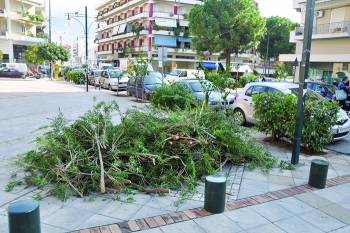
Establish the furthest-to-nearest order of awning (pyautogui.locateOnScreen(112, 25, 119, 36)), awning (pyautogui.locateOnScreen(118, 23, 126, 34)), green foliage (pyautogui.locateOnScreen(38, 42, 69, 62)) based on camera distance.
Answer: awning (pyautogui.locateOnScreen(112, 25, 119, 36))
awning (pyautogui.locateOnScreen(118, 23, 126, 34))
green foliage (pyautogui.locateOnScreen(38, 42, 69, 62))

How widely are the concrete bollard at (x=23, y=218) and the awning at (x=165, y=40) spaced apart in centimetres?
4937

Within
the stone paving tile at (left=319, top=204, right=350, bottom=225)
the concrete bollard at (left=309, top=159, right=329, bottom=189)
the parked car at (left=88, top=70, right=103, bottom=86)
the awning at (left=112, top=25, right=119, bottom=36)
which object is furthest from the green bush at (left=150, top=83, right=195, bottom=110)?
the awning at (left=112, top=25, right=119, bottom=36)

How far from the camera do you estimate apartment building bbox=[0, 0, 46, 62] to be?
45.0m

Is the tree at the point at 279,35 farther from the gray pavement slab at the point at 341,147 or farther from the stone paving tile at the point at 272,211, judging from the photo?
the stone paving tile at the point at 272,211

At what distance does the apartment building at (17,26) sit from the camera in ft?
148

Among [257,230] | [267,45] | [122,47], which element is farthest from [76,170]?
[122,47]

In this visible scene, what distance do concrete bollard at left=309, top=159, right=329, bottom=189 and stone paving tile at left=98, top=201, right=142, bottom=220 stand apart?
2893mm

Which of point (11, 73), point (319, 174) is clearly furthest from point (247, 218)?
point (11, 73)

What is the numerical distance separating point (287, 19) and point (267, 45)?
5886 millimetres

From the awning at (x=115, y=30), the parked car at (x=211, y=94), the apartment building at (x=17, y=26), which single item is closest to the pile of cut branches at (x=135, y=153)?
the parked car at (x=211, y=94)

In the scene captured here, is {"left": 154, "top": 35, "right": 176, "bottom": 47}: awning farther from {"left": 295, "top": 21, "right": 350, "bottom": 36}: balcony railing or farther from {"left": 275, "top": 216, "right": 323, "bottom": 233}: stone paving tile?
{"left": 275, "top": 216, "right": 323, "bottom": 233}: stone paving tile

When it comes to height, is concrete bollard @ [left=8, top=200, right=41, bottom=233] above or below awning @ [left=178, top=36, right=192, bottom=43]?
below

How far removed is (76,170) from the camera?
15.6 feet

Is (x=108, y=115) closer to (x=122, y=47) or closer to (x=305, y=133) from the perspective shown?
(x=305, y=133)
